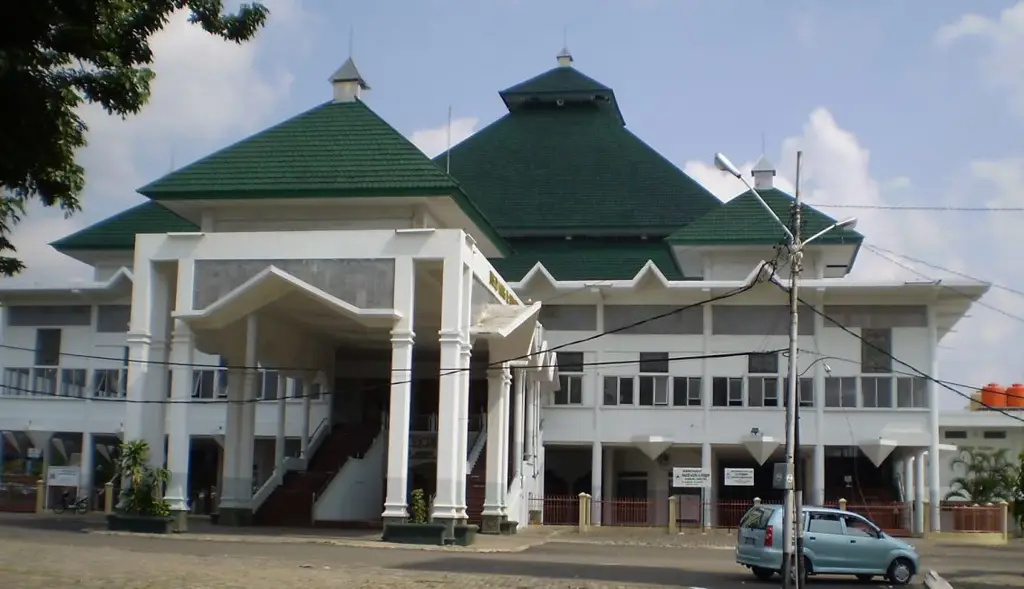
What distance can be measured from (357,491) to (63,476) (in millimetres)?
13021

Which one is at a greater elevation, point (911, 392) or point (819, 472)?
point (911, 392)

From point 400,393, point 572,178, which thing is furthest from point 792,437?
point 572,178

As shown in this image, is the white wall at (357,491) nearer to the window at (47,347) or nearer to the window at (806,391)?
the window at (806,391)

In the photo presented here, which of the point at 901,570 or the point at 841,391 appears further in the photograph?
the point at 841,391

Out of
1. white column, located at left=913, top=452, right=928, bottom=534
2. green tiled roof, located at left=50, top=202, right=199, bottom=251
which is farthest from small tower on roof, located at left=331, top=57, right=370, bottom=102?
white column, located at left=913, top=452, right=928, bottom=534

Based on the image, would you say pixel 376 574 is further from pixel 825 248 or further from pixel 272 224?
pixel 825 248

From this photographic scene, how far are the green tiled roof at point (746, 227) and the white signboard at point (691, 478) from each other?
872 cm

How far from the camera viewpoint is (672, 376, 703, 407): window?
42.2m

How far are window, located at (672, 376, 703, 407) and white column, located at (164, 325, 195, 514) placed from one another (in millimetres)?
19186

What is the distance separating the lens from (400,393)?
87.7 feet

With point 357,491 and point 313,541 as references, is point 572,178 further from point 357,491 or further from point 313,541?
point 313,541

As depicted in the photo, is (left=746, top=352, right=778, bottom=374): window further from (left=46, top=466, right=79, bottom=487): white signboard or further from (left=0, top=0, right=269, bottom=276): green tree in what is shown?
(left=0, top=0, right=269, bottom=276): green tree

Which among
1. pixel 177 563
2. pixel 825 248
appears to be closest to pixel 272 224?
pixel 177 563

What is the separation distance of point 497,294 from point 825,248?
15.8 meters
